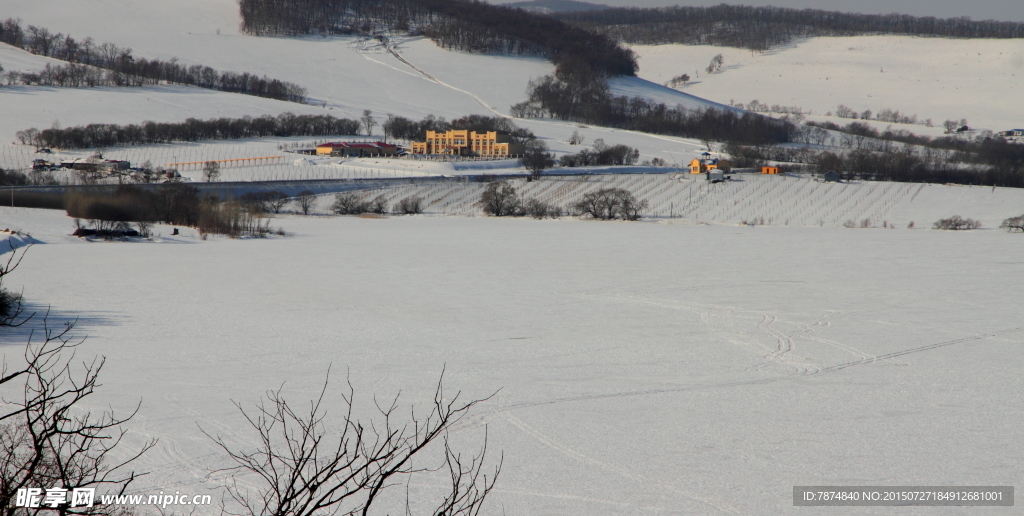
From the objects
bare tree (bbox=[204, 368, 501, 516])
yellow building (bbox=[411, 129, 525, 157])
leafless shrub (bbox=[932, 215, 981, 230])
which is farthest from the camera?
yellow building (bbox=[411, 129, 525, 157])

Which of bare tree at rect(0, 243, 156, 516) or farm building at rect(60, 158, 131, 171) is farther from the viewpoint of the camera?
farm building at rect(60, 158, 131, 171)

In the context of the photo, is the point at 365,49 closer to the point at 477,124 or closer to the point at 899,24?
the point at 477,124

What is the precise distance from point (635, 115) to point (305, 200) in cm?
7229

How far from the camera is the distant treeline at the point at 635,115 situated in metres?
107

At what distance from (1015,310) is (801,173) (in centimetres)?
5381

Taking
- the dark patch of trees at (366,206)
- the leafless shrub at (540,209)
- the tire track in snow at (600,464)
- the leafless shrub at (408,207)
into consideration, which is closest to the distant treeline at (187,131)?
the dark patch of trees at (366,206)

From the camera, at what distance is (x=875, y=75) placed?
166 meters

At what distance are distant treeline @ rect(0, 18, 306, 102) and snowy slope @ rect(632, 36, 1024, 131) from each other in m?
87.6

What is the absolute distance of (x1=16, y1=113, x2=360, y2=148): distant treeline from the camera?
7475cm

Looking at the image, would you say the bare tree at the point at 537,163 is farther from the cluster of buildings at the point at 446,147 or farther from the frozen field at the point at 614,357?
the frozen field at the point at 614,357

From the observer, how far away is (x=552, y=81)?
424 ft

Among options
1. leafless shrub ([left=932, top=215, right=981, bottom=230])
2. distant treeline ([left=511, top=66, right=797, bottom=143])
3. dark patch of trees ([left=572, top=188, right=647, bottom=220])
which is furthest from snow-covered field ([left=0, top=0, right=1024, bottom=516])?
distant treeline ([left=511, top=66, right=797, bottom=143])

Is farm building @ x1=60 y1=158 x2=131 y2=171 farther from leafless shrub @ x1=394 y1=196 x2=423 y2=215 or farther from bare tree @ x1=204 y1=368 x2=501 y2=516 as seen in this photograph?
bare tree @ x1=204 y1=368 x2=501 y2=516

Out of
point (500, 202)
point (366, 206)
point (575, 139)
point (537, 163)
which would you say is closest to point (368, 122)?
point (575, 139)
